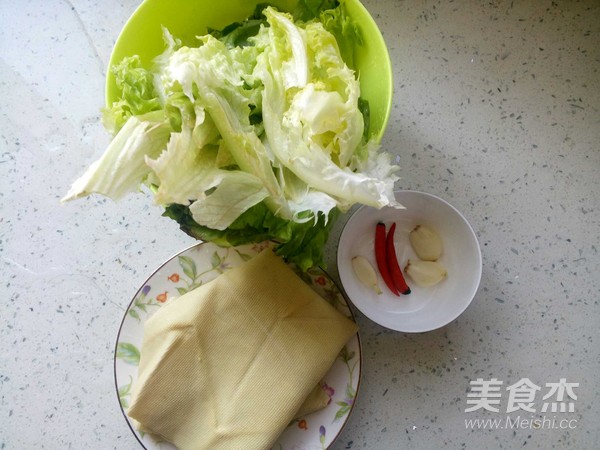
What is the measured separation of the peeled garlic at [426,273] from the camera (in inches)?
39.2

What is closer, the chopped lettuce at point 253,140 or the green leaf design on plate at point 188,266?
the chopped lettuce at point 253,140

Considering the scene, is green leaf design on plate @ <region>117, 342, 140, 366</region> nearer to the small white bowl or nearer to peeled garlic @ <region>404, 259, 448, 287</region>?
the small white bowl

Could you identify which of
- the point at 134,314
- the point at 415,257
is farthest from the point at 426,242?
the point at 134,314

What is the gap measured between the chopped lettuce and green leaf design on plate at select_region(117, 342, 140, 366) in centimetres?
29

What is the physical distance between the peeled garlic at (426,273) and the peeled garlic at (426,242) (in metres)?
0.02

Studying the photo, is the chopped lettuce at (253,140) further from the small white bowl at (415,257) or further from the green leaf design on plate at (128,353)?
the green leaf design on plate at (128,353)

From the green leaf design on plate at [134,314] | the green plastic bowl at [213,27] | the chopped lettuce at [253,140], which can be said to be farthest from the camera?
the green leaf design on plate at [134,314]

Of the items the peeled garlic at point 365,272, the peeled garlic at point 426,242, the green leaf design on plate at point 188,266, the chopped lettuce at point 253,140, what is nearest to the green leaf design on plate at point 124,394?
the green leaf design on plate at point 188,266

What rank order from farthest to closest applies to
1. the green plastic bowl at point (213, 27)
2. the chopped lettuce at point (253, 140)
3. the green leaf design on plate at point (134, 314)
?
the green leaf design on plate at point (134, 314) → the green plastic bowl at point (213, 27) → the chopped lettuce at point (253, 140)

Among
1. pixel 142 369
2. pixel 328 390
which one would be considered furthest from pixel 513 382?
pixel 142 369

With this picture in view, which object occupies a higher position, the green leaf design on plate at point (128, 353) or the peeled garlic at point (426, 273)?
the green leaf design on plate at point (128, 353)

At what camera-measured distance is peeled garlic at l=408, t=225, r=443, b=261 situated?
1.01m

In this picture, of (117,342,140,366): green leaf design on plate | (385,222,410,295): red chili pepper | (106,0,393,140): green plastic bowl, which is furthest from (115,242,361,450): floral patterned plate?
(106,0,393,140): green plastic bowl

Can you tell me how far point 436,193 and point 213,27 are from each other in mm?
524
